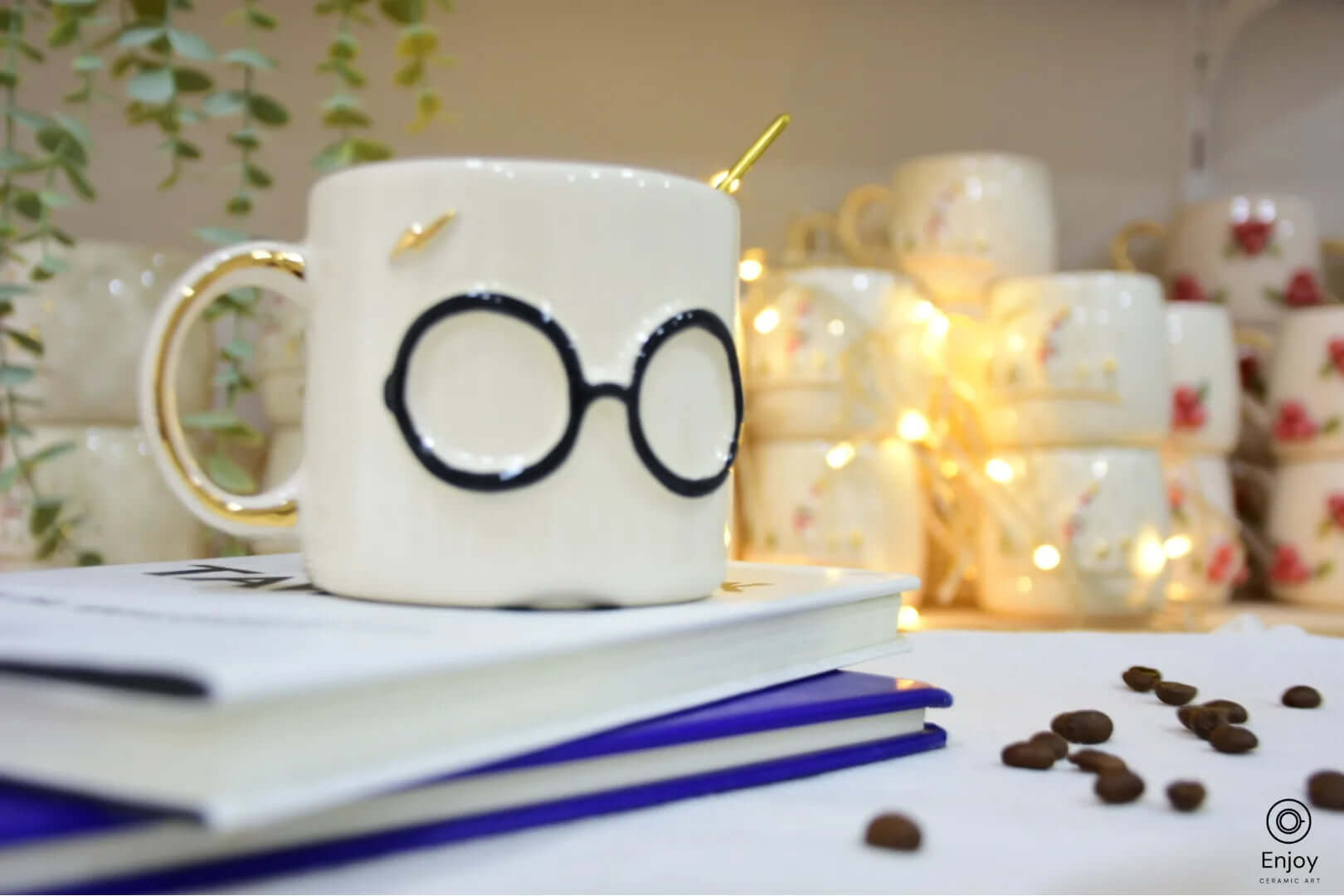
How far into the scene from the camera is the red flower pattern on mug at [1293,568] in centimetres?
83

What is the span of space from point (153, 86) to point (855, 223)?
52cm

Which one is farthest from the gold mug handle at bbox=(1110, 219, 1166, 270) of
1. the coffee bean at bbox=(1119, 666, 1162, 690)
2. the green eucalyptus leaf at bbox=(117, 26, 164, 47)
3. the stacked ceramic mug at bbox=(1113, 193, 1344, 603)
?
the green eucalyptus leaf at bbox=(117, 26, 164, 47)

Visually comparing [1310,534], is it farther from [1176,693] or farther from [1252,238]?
[1176,693]

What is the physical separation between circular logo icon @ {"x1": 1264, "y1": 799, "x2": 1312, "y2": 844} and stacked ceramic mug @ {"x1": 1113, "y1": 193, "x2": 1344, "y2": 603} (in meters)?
0.59

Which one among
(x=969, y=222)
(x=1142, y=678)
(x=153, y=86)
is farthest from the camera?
(x=969, y=222)

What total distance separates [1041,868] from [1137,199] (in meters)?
0.89

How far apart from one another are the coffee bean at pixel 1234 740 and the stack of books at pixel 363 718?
2.8 inches

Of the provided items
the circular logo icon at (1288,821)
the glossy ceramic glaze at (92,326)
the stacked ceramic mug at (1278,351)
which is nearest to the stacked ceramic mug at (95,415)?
the glossy ceramic glaze at (92,326)

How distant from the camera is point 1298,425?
84cm

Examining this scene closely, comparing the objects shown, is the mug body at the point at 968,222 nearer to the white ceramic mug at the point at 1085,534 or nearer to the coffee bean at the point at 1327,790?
the white ceramic mug at the point at 1085,534

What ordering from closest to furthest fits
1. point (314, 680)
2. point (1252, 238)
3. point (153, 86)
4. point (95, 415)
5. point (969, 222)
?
point (314, 680) < point (153, 86) < point (95, 415) < point (969, 222) < point (1252, 238)

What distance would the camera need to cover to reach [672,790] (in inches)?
10.1

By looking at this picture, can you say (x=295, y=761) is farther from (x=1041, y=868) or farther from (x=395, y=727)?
(x=1041, y=868)

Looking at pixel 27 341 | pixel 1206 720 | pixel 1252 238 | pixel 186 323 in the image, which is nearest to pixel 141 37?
pixel 27 341
